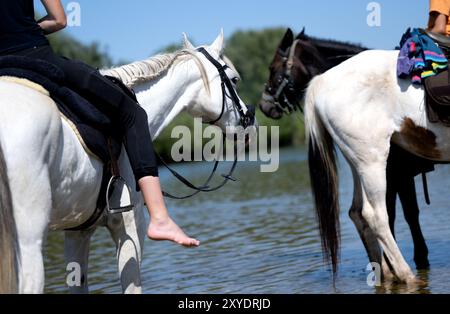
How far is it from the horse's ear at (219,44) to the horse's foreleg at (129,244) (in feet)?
5.48

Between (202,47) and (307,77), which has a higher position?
(202,47)

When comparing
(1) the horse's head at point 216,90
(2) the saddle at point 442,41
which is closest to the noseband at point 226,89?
(1) the horse's head at point 216,90

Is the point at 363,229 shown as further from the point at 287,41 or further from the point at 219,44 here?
the point at 287,41

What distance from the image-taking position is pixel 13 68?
4500mm

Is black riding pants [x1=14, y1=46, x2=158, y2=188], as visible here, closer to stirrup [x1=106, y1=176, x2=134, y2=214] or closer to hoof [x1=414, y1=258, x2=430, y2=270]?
stirrup [x1=106, y1=176, x2=134, y2=214]

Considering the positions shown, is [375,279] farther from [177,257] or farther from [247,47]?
[247,47]

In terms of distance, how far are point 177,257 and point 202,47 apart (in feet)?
15.7

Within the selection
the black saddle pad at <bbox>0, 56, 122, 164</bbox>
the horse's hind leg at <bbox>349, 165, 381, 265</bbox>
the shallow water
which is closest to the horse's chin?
the shallow water

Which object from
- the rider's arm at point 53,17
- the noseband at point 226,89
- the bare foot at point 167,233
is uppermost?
the rider's arm at point 53,17

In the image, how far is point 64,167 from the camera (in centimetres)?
434

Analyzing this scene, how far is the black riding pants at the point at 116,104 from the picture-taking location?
4.78 meters

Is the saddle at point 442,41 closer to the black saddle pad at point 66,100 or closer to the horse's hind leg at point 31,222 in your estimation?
the black saddle pad at point 66,100

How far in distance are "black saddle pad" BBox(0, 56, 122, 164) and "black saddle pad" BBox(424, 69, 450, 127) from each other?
11.2 feet
